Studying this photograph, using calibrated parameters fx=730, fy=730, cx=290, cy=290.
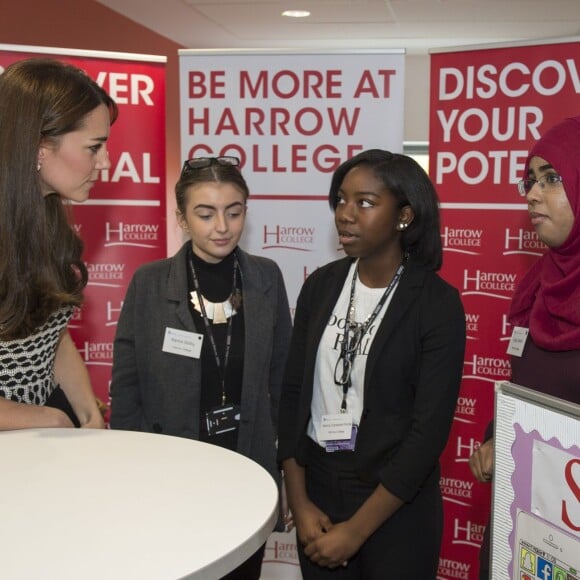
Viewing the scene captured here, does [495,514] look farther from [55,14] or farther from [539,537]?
[55,14]

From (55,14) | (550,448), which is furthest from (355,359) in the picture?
(55,14)

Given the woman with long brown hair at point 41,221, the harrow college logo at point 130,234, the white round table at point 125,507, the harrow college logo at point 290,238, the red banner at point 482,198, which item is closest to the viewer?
the white round table at point 125,507

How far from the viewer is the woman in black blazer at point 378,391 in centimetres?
181

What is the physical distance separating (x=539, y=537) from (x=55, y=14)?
5.04m

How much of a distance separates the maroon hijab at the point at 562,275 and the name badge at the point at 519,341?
24mm

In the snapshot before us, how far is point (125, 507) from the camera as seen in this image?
1188 millimetres

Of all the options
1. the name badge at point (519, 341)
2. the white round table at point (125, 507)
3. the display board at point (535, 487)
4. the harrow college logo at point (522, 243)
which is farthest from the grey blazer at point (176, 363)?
the harrow college logo at point (522, 243)

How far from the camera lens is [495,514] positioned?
4.61 feet

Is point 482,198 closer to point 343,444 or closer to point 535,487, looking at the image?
point 343,444

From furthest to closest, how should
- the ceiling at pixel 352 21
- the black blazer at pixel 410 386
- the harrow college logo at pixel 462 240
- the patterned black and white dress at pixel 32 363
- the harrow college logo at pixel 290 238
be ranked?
the ceiling at pixel 352 21
the harrow college logo at pixel 290 238
the harrow college logo at pixel 462 240
the black blazer at pixel 410 386
the patterned black and white dress at pixel 32 363

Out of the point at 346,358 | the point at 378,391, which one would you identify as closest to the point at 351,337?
the point at 346,358

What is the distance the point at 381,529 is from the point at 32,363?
0.95 meters

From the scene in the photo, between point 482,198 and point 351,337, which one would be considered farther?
point 482,198

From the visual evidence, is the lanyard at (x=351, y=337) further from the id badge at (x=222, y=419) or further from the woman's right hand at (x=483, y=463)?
the id badge at (x=222, y=419)
